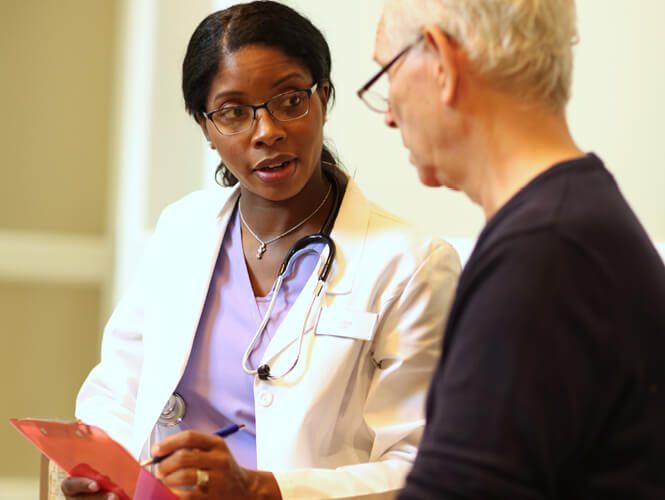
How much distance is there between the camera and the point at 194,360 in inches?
64.6

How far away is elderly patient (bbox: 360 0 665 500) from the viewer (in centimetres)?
73

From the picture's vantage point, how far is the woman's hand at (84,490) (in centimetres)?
140

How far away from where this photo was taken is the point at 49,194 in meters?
3.43

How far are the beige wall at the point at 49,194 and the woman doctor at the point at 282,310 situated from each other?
68.9 inches

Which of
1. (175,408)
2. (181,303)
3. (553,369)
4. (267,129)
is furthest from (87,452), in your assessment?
(553,369)

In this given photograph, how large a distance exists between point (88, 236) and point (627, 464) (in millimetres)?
3029

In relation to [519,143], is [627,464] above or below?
below

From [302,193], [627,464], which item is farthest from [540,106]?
[302,193]

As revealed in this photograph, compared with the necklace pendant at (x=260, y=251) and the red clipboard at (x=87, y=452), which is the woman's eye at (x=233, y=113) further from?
the red clipboard at (x=87, y=452)

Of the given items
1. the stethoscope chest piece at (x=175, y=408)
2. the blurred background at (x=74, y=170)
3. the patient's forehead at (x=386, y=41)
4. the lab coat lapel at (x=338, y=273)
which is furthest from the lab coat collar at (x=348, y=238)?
the blurred background at (x=74, y=170)

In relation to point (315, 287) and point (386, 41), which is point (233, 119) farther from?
point (386, 41)

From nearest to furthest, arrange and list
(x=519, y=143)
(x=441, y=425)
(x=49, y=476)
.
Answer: (x=441, y=425) → (x=519, y=143) → (x=49, y=476)

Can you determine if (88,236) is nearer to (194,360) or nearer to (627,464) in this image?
(194,360)

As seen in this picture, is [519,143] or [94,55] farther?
[94,55]
